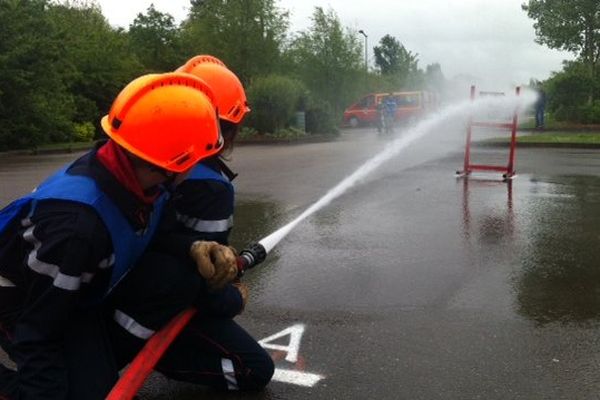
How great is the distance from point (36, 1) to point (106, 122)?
2116 cm

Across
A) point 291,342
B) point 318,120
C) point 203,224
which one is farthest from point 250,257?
point 318,120

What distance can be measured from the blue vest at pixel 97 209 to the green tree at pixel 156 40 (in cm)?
3246

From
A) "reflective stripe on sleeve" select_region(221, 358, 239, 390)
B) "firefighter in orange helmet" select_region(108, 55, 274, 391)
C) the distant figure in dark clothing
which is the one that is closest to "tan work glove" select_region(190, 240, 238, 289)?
"firefighter in orange helmet" select_region(108, 55, 274, 391)

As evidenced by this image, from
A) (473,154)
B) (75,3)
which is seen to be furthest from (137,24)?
(473,154)

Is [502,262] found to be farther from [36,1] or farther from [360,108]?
[360,108]

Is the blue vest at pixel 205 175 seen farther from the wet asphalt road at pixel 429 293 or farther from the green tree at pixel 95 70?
the green tree at pixel 95 70

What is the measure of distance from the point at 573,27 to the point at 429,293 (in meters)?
23.4

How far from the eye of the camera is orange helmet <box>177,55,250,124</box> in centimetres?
347

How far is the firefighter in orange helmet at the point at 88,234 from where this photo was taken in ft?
7.18

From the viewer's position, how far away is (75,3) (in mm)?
39375

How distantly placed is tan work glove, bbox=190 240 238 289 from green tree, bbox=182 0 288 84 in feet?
83.9

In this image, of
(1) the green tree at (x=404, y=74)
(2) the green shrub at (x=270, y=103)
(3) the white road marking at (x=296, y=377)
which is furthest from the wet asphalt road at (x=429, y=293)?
(1) the green tree at (x=404, y=74)

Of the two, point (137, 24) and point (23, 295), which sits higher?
point (137, 24)

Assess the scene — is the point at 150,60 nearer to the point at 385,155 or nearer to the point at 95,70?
the point at 95,70
